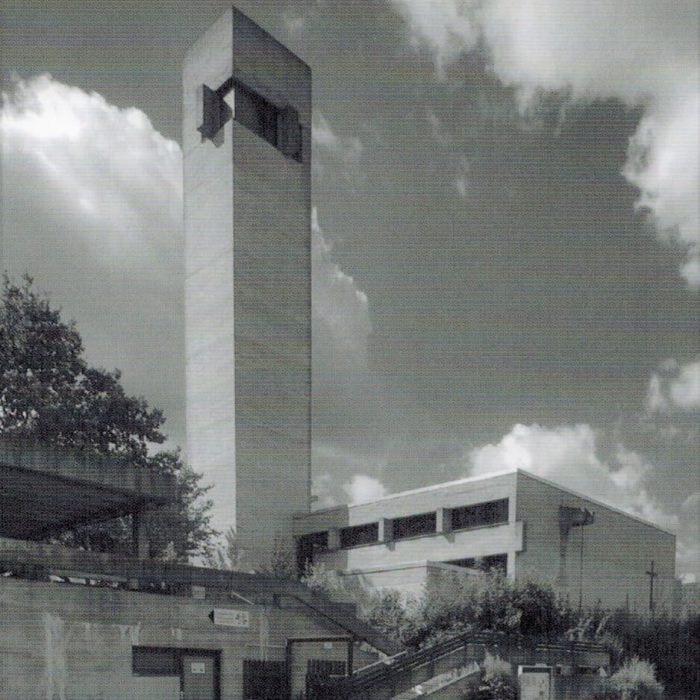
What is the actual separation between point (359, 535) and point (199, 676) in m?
29.9

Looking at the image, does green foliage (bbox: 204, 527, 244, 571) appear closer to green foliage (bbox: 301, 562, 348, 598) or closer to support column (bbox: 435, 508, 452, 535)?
green foliage (bbox: 301, 562, 348, 598)

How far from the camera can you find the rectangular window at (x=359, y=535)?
4381cm

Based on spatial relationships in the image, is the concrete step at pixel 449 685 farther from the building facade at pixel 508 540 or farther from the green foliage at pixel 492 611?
the building facade at pixel 508 540

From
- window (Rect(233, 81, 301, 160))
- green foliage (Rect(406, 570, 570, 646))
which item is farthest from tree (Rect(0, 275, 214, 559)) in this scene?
window (Rect(233, 81, 301, 160))

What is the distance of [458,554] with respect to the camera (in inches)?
Result: 1516

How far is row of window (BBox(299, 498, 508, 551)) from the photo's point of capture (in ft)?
123

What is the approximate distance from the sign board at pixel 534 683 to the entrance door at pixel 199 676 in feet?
22.8

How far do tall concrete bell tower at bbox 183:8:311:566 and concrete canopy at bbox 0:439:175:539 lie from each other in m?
26.5

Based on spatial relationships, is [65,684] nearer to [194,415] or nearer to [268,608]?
[268,608]

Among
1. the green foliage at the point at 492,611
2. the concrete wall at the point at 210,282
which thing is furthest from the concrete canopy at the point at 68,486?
the concrete wall at the point at 210,282

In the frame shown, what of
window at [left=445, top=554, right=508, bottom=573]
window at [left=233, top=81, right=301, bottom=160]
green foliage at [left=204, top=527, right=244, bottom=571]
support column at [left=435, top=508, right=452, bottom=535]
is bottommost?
green foliage at [left=204, top=527, right=244, bottom=571]

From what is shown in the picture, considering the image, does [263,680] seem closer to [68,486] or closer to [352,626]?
[352,626]

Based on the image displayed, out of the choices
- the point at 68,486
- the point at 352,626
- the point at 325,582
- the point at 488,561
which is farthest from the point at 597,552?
the point at 68,486

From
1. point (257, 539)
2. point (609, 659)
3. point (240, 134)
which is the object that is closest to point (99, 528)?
point (257, 539)
